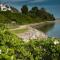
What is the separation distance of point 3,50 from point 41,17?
89.7 meters

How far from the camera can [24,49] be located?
8938 mm

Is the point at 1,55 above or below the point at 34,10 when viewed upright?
below

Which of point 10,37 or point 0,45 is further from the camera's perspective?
point 10,37

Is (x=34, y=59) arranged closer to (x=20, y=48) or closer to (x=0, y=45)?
(x=20, y=48)

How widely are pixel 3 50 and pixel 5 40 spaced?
79cm

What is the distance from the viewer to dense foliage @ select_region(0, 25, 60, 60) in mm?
7523

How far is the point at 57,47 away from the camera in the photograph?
1164 cm

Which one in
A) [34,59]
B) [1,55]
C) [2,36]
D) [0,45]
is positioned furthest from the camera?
[34,59]

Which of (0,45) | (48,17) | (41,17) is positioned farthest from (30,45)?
(48,17)

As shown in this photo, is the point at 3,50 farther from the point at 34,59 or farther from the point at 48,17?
the point at 48,17

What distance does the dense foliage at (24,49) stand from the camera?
24.7 ft

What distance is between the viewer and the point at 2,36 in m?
8.29

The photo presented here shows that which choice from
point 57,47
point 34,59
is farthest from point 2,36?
point 57,47

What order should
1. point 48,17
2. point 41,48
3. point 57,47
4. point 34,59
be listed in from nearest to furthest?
1. point 34,59
2. point 41,48
3. point 57,47
4. point 48,17
